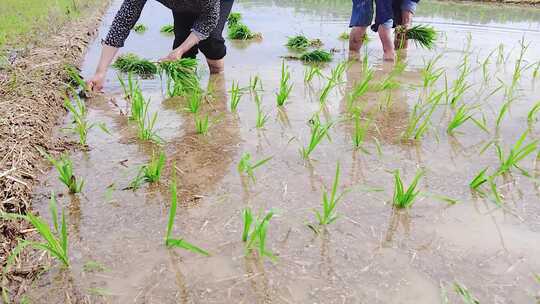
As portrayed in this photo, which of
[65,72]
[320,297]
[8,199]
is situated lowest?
[320,297]

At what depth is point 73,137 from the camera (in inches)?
84.1

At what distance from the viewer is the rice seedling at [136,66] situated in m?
3.38

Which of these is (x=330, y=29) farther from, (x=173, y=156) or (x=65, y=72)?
(x=173, y=156)

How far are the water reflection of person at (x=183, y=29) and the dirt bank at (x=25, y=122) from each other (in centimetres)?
35

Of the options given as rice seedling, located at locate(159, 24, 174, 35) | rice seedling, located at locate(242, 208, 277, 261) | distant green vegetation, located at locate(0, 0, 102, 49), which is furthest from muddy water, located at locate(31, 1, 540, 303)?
rice seedling, located at locate(159, 24, 174, 35)

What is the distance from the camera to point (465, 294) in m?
1.07

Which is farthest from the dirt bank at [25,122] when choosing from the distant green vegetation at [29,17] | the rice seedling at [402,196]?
the rice seedling at [402,196]

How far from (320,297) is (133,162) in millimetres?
1095

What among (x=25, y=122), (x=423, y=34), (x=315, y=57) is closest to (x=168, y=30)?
(x=315, y=57)

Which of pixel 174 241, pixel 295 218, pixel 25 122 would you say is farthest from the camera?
pixel 25 122

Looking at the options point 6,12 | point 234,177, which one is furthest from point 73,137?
point 6,12

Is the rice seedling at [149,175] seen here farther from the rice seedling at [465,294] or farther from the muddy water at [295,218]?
the rice seedling at [465,294]

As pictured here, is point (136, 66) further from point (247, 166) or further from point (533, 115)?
point (533, 115)

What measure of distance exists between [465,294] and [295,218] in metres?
0.58
